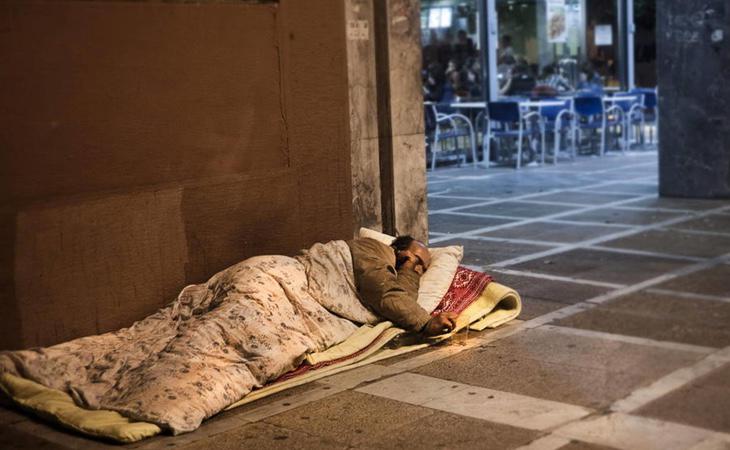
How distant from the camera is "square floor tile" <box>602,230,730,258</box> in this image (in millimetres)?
8414

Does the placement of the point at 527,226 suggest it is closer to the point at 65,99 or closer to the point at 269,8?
the point at 269,8

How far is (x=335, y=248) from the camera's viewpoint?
20.5 feet

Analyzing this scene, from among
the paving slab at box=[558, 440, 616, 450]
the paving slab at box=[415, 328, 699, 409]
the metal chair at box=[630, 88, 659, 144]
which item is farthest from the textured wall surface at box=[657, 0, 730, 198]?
the paving slab at box=[558, 440, 616, 450]

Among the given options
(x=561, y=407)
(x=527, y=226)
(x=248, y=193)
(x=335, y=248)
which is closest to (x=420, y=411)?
(x=561, y=407)

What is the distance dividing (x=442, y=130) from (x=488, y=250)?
7.12m

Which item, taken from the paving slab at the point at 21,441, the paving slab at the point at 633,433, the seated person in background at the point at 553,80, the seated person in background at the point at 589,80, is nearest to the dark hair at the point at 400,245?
the paving slab at the point at 633,433

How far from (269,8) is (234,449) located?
318 centimetres

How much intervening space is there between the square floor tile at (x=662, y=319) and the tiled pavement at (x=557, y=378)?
0.01 meters

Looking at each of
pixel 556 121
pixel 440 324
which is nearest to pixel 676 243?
pixel 440 324

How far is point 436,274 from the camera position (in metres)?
6.49

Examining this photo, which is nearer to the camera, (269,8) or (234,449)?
(234,449)

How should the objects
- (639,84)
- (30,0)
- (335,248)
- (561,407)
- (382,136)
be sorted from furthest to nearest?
(639,84), (382,136), (335,248), (30,0), (561,407)

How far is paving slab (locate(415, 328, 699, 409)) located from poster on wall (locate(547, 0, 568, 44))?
42.0ft

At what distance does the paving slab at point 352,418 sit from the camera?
453cm
